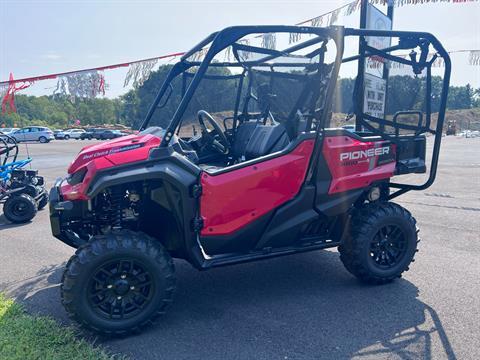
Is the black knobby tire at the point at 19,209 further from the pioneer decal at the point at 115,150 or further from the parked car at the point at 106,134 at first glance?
the parked car at the point at 106,134

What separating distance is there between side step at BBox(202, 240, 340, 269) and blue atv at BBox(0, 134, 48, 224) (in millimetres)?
4625

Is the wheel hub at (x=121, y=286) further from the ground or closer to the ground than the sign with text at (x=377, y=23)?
closer to the ground

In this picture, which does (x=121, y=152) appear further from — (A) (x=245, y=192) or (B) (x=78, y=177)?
(A) (x=245, y=192)

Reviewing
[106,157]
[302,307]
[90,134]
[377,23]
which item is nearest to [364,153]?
[302,307]

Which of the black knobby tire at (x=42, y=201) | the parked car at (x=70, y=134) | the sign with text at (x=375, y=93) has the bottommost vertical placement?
the parked car at (x=70, y=134)

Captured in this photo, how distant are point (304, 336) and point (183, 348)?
35.0 inches

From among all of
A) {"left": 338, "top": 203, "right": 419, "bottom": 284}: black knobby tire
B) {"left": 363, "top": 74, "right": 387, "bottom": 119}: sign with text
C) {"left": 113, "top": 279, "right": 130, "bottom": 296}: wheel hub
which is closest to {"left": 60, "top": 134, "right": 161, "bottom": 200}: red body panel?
{"left": 113, "top": 279, "right": 130, "bottom": 296}: wheel hub

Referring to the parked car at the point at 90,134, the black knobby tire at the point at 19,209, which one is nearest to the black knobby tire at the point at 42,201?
the black knobby tire at the point at 19,209

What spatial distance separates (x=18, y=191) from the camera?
23.3 feet

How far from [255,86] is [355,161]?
6.29ft

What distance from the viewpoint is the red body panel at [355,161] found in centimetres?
374

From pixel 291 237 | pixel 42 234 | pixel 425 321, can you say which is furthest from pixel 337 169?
pixel 42 234

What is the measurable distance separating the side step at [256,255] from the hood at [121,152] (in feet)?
3.28

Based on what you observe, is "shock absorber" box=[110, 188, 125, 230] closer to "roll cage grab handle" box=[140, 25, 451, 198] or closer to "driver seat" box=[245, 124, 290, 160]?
"roll cage grab handle" box=[140, 25, 451, 198]
